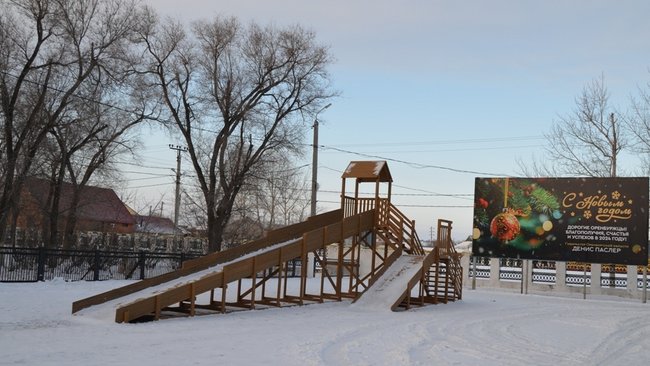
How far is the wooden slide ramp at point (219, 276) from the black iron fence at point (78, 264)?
752 cm

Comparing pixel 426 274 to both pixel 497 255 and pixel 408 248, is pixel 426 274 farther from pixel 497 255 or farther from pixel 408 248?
pixel 497 255

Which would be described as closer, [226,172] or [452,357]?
[452,357]

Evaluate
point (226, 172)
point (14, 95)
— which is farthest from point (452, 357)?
point (226, 172)

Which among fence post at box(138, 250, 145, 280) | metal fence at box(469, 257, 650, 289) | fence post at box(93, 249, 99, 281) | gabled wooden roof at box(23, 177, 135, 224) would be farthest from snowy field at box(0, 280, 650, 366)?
gabled wooden roof at box(23, 177, 135, 224)

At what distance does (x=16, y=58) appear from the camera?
93.9 ft

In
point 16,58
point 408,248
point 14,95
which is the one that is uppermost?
point 16,58

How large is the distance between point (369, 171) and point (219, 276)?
887 centimetres

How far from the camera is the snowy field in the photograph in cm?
1028

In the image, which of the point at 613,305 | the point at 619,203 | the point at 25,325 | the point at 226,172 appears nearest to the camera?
the point at 25,325

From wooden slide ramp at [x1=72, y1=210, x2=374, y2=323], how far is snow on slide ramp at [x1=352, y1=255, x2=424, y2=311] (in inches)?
64.4

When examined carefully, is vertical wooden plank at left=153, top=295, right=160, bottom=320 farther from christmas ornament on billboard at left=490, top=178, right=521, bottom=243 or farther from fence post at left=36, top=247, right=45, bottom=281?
christmas ornament on billboard at left=490, top=178, right=521, bottom=243

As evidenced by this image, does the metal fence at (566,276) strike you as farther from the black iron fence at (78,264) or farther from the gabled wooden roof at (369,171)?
the black iron fence at (78,264)

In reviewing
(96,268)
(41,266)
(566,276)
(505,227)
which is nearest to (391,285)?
(96,268)

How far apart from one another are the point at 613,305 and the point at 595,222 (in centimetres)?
412
